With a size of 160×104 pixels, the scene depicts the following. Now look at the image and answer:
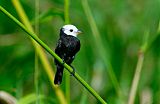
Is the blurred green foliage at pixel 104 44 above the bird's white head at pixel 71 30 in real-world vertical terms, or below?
above

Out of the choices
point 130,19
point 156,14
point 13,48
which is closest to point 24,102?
point 13,48

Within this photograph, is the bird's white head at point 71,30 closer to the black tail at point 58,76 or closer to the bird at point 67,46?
the bird at point 67,46

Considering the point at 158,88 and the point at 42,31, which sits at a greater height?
the point at 42,31

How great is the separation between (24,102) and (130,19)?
6.49 feet

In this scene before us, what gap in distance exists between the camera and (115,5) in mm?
4477

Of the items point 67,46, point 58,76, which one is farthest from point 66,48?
point 58,76

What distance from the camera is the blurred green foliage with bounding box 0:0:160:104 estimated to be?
385 centimetres

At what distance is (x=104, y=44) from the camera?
414 cm

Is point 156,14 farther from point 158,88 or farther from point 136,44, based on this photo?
point 158,88

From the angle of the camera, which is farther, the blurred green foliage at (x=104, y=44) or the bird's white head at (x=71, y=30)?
the blurred green foliage at (x=104, y=44)

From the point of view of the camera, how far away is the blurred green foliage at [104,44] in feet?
12.6

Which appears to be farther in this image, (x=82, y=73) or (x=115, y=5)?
(x=115, y=5)

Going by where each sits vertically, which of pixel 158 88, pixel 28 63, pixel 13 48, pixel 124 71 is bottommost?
pixel 158 88

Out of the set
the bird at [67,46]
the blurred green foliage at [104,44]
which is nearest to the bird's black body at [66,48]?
the bird at [67,46]
